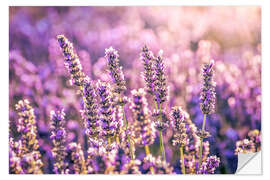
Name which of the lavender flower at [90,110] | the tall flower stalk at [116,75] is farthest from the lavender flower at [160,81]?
the lavender flower at [90,110]

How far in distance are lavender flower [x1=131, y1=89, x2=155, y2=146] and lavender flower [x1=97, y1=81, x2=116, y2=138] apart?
18cm

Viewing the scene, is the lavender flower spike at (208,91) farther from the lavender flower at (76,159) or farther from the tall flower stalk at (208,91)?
the lavender flower at (76,159)

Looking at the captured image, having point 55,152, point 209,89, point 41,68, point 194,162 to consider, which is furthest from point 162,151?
point 41,68

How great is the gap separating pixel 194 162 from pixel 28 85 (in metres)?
1.22

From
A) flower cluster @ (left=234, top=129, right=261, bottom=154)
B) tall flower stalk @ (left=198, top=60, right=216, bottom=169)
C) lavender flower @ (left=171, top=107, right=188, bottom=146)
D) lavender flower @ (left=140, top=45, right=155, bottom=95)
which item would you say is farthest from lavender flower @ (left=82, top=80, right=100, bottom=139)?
flower cluster @ (left=234, top=129, right=261, bottom=154)

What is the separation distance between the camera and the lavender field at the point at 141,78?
2.08 metres

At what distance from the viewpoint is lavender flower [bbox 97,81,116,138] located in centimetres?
191

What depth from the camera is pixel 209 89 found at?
1.98 meters

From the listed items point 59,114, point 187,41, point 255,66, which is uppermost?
point 187,41

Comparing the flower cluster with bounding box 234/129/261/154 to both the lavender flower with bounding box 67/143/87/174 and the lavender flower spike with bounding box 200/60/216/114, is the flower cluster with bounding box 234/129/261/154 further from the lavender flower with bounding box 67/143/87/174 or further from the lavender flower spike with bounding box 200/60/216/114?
the lavender flower with bounding box 67/143/87/174

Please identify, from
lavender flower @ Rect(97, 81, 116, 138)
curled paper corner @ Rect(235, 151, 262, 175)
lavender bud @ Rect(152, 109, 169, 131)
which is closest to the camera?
lavender flower @ Rect(97, 81, 116, 138)

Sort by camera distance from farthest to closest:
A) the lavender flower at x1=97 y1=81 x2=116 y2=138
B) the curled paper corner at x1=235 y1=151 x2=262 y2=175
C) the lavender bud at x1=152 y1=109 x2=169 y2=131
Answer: the curled paper corner at x1=235 y1=151 x2=262 y2=175 → the lavender bud at x1=152 y1=109 x2=169 y2=131 → the lavender flower at x1=97 y1=81 x2=116 y2=138

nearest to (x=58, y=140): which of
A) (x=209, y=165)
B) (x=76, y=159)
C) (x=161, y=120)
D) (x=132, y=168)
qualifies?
(x=76, y=159)
